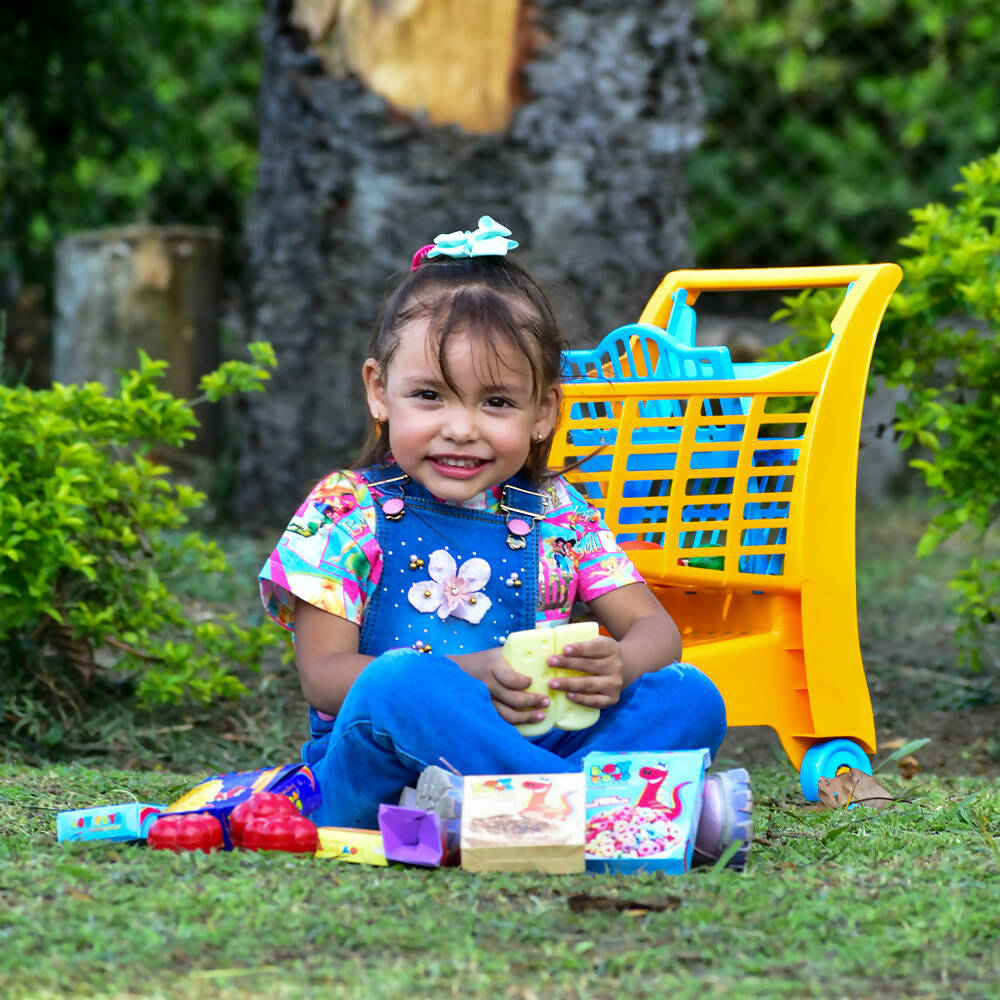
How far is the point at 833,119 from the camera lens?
7.43 metres

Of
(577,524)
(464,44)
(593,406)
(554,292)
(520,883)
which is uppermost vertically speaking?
(464,44)

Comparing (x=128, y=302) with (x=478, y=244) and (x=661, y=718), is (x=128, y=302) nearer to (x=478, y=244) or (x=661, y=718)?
(x=478, y=244)

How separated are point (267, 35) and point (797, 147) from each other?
327cm

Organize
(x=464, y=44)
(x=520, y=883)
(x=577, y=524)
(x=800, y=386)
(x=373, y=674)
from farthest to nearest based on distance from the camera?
(x=464, y=44), (x=800, y=386), (x=577, y=524), (x=373, y=674), (x=520, y=883)

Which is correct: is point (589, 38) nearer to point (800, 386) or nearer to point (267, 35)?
point (267, 35)

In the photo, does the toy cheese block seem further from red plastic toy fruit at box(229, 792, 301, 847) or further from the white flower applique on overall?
red plastic toy fruit at box(229, 792, 301, 847)

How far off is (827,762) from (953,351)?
3.84 feet

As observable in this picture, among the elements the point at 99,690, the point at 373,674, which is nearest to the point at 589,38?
the point at 99,690

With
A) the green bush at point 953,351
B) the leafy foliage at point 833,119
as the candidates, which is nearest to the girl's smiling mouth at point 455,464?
the green bush at point 953,351

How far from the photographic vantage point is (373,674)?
2246 millimetres

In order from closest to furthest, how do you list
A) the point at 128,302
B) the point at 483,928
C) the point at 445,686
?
the point at 483,928
the point at 445,686
the point at 128,302

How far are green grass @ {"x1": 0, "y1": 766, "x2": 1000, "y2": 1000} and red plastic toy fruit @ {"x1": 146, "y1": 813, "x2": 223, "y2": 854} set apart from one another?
62 mm

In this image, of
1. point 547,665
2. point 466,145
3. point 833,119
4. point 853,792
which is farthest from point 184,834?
point 833,119

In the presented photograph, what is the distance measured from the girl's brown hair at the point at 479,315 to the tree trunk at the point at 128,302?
11.1 ft
